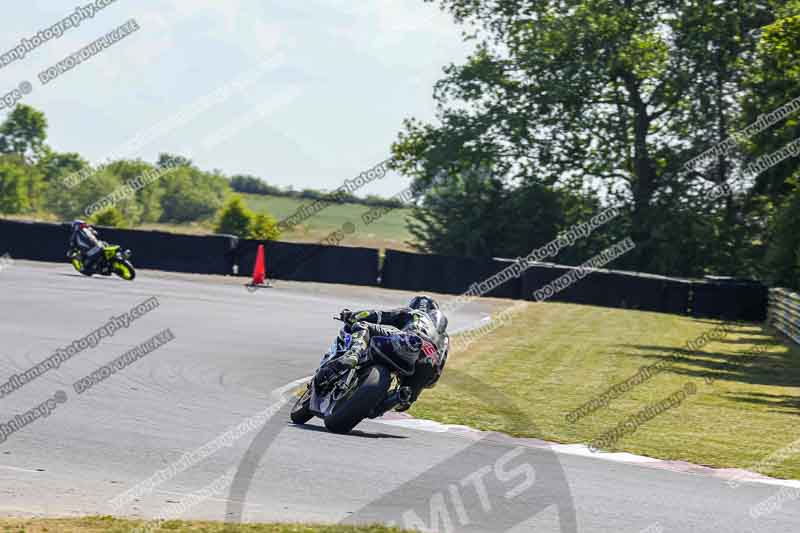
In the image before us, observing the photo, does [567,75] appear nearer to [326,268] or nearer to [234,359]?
[326,268]

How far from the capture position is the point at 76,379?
1386 centimetres

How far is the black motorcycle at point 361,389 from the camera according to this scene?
1084 cm

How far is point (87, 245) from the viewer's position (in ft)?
106

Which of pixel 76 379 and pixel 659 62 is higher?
pixel 659 62

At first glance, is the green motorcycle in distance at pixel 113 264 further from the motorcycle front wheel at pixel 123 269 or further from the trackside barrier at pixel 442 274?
the trackside barrier at pixel 442 274

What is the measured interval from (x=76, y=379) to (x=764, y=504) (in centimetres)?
763

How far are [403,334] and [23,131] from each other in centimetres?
14031

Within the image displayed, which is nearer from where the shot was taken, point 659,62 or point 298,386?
point 298,386

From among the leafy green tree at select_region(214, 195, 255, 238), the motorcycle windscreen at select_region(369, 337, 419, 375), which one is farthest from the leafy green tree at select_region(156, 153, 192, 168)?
the motorcycle windscreen at select_region(369, 337, 419, 375)

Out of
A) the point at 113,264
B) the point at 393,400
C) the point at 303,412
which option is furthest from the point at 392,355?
the point at 113,264

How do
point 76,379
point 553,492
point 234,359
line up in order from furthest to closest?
point 234,359, point 76,379, point 553,492

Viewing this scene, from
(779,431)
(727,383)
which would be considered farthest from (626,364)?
(779,431)

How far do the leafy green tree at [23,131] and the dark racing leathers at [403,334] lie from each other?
447 feet

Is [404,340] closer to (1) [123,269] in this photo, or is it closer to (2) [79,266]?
(1) [123,269]
